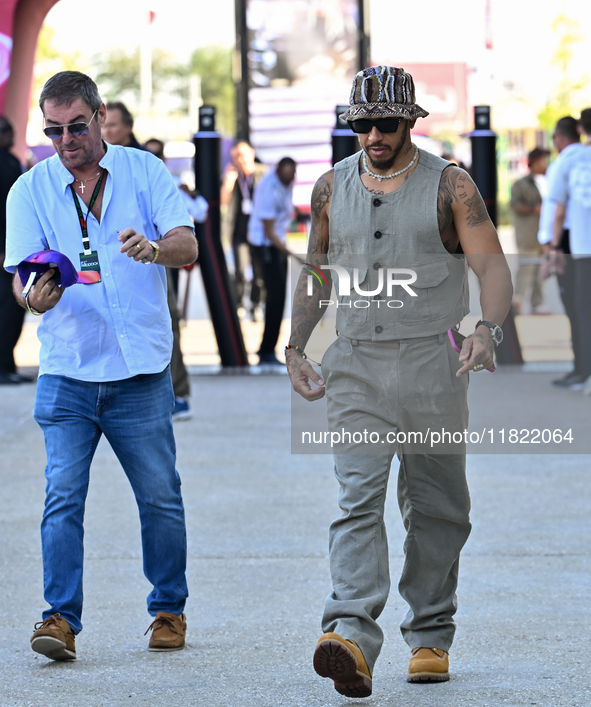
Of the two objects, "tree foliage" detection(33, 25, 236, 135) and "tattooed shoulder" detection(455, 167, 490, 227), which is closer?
"tattooed shoulder" detection(455, 167, 490, 227)

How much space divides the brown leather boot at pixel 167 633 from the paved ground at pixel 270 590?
0.18ft

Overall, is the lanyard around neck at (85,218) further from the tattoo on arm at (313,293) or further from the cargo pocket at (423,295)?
the cargo pocket at (423,295)

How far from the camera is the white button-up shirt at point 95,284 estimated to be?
422 cm

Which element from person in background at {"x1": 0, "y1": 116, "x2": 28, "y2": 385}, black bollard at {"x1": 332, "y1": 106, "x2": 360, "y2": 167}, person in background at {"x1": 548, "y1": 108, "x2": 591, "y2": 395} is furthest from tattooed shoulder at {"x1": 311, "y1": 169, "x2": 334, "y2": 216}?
black bollard at {"x1": 332, "y1": 106, "x2": 360, "y2": 167}

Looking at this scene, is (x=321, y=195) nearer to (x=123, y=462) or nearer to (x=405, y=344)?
(x=405, y=344)

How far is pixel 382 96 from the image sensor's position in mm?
3768

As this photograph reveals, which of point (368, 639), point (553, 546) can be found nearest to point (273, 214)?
point (553, 546)

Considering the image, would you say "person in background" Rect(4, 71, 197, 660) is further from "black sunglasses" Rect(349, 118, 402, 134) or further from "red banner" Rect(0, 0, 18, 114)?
"red banner" Rect(0, 0, 18, 114)

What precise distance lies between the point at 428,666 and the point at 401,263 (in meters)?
1.22

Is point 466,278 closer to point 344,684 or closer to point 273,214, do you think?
point 344,684

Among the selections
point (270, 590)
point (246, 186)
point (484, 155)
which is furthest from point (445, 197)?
point (246, 186)

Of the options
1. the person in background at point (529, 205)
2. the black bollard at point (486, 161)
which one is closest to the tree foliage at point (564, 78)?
the person in background at point (529, 205)

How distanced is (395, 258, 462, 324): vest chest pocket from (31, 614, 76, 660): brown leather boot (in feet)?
4.78

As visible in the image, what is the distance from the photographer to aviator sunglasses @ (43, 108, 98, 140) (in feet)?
13.6
